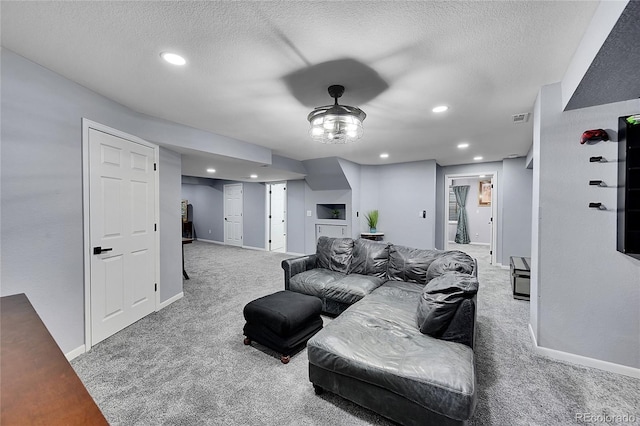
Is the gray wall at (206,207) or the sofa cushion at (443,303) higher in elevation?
the gray wall at (206,207)

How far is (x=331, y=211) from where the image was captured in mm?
6852

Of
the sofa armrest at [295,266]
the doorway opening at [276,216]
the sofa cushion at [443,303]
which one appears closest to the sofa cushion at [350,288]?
the sofa armrest at [295,266]

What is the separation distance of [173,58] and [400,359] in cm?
256

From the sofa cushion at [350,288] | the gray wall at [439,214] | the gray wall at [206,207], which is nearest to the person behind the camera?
the sofa cushion at [350,288]

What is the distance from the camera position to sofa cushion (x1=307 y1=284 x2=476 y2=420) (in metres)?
1.34

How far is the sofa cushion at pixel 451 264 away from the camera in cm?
263

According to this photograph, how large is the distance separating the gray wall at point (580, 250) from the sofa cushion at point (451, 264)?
1.84ft

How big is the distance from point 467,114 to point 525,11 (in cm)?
164

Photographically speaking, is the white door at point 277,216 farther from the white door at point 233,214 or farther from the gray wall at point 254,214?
the white door at point 233,214

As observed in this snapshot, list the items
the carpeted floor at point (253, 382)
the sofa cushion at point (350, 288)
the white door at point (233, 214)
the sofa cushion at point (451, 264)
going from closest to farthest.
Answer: the carpeted floor at point (253, 382) → the sofa cushion at point (451, 264) → the sofa cushion at point (350, 288) → the white door at point (233, 214)

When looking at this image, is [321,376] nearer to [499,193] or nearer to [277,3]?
[277,3]

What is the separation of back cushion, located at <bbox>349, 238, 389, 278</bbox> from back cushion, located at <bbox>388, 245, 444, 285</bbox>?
0.27 feet

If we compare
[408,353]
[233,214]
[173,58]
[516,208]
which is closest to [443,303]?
[408,353]

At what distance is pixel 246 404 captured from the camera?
5.71 feet
